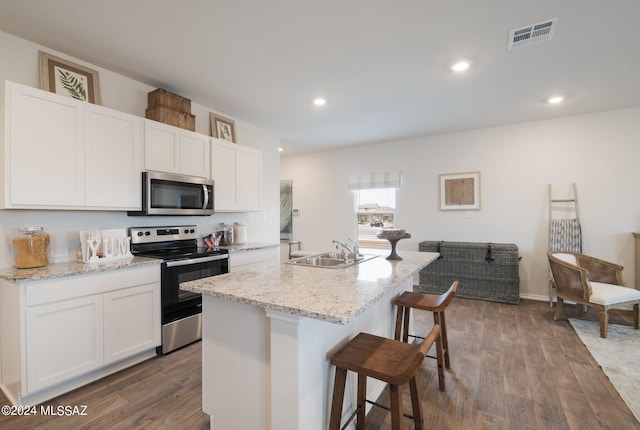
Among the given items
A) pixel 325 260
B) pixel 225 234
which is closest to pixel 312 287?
pixel 325 260

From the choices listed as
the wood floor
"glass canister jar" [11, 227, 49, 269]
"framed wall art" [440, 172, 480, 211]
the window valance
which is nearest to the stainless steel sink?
the wood floor

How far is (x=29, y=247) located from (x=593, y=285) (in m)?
5.29

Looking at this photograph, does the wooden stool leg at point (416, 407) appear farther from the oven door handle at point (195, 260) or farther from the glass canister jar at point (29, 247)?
the glass canister jar at point (29, 247)

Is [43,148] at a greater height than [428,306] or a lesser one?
greater

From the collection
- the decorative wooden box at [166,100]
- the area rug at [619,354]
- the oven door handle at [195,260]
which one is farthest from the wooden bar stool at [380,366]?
the decorative wooden box at [166,100]

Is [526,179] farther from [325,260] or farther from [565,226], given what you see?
[325,260]

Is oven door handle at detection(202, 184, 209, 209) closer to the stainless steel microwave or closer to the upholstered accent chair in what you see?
the stainless steel microwave

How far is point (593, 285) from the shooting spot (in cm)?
330

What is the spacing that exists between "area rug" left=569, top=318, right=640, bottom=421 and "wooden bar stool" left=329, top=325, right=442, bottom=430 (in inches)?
65.8

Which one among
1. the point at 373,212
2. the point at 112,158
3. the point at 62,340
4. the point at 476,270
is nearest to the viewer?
the point at 62,340

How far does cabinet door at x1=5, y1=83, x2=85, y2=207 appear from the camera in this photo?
1.95 metres

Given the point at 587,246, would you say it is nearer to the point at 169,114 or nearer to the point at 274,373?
the point at 274,373

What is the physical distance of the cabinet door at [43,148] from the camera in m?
1.95

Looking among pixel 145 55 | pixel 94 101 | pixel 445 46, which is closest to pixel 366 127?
pixel 445 46
